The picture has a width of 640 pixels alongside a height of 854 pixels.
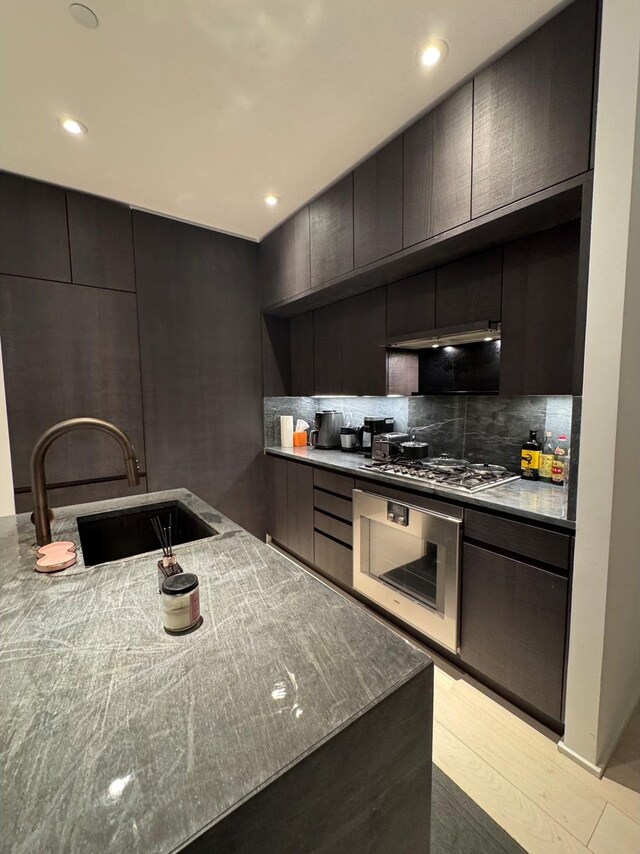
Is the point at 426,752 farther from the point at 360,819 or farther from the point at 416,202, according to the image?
the point at 416,202

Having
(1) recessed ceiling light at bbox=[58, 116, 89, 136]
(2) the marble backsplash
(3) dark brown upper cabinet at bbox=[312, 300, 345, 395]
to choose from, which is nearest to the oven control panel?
(2) the marble backsplash

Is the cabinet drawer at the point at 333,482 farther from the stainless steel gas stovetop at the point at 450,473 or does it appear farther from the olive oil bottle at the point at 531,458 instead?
the olive oil bottle at the point at 531,458

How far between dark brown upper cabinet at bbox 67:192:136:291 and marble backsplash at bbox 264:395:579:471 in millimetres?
2088

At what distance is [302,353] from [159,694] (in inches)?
112

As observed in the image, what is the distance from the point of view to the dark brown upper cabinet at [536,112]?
1295 millimetres

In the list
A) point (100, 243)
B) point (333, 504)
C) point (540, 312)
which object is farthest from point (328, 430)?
point (100, 243)

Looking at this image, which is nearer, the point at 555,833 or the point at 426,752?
the point at 426,752

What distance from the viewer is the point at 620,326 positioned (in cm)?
121

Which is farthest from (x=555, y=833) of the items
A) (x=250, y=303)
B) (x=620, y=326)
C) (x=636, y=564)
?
(x=250, y=303)

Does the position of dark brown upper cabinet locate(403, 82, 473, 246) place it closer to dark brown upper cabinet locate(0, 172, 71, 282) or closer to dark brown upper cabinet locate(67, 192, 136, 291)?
dark brown upper cabinet locate(67, 192, 136, 291)

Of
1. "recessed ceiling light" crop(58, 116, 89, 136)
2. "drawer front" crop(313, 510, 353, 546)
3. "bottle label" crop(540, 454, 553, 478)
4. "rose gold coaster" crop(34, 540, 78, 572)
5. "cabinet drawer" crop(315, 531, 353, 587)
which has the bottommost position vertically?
"cabinet drawer" crop(315, 531, 353, 587)

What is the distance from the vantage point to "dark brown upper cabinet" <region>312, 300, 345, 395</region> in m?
2.84

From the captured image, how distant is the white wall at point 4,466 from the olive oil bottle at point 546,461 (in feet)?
10.1

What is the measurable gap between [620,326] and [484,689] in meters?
1.67
